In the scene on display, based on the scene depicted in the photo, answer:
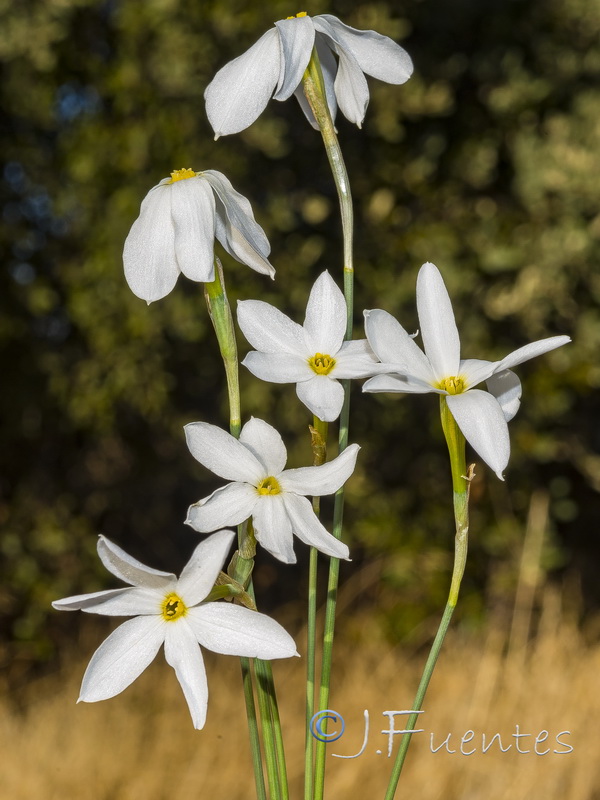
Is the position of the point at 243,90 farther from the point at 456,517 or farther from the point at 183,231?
the point at 456,517

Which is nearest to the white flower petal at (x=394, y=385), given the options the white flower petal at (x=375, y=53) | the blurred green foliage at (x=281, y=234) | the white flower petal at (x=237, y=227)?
the white flower petal at (x=237, y=227)

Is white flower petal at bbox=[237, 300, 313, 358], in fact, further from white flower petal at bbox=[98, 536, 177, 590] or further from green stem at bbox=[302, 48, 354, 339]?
white flower petal at bbox=[98, 536, 177, 590]

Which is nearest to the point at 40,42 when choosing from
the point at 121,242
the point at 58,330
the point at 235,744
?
the point at 121,242

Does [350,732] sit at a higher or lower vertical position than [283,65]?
lower

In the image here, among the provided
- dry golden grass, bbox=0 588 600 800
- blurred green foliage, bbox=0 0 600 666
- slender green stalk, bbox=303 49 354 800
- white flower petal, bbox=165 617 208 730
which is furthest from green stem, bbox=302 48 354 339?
blurred green foliage, bbox=0 0 600 666

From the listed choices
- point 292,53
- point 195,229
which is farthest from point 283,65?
point 195,229

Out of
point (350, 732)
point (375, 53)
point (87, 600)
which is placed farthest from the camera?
point (350, 732)
